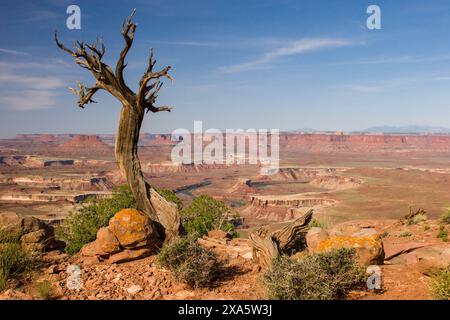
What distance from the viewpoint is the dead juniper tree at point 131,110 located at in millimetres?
11102

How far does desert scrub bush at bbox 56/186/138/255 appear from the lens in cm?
1888

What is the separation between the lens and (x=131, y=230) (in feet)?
34.8

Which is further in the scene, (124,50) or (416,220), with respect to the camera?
(416,220)

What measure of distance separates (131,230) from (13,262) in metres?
2.89

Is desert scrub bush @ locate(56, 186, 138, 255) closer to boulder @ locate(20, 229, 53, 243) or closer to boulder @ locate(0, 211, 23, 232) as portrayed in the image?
boulder @ locate(20, 229, 53, 243)

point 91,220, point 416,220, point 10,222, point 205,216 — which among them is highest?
point 10,222

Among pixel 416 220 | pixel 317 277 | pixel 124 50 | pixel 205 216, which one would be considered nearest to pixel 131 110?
pixel 124 50

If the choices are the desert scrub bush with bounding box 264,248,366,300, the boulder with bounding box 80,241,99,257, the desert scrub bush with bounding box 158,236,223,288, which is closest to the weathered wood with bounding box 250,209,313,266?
the desert scrub bush with bounding box 158,236,223,288

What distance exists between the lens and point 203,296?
8.15 meters

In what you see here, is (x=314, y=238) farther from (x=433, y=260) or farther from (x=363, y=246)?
(x=433, y=260)

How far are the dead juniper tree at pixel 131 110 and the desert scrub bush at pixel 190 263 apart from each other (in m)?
2.18

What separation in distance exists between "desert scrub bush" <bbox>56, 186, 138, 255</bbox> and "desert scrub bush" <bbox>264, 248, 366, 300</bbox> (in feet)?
41.6

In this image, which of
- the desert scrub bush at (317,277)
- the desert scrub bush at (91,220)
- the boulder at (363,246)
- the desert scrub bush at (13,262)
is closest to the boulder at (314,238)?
the boulder at (363,246)
